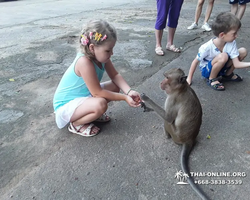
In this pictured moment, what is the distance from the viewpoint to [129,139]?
228cm

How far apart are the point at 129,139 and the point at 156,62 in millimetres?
2039

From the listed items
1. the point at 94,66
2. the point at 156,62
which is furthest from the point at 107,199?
the point at 156,62

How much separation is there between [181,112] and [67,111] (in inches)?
41.4

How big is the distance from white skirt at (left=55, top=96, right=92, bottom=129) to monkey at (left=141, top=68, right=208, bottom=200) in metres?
0.74

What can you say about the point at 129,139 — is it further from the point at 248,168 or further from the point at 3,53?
the point at 3,53

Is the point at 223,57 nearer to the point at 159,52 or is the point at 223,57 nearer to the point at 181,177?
the point at 159,52

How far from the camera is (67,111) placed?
7.42 ft

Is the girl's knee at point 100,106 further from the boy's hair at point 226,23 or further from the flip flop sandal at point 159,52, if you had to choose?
the flip flop sandal at point 159,52

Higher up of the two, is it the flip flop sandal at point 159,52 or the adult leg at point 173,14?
the adult leg at point 173,14

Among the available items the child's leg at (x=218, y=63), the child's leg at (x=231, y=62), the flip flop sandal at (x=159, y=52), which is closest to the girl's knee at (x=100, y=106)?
the child's leg at (x=218, y=63)

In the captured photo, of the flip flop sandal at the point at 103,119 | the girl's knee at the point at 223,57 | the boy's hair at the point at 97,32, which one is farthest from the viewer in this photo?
the girl's knee at the point at 223,57

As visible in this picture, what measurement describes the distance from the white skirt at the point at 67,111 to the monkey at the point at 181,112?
0.74 m

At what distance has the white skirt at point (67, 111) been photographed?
2.26 metres

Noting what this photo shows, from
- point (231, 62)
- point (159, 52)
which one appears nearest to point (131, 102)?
point (231, 62)
